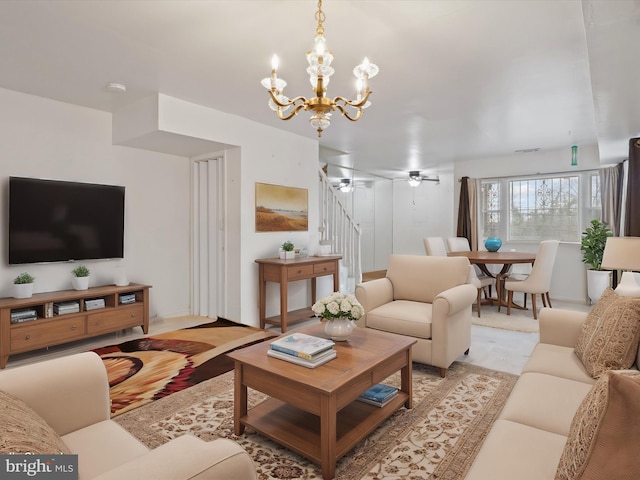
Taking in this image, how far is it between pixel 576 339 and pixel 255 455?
202cm

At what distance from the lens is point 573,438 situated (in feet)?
3.17

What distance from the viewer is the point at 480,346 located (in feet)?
12.2

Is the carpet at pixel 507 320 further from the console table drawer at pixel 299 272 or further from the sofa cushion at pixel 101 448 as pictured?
the sofa cushion at pixel 101 448

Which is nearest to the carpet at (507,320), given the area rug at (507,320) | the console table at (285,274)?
the area rug at (507,320)

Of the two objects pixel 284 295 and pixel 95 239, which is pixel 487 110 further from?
pixel 95 239

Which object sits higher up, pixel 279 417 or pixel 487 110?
pixel 487 110

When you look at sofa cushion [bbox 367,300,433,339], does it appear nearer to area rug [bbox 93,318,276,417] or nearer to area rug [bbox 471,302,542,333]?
area rug [bbox 93,318,276,417]

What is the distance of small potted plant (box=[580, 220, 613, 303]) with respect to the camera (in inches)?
211

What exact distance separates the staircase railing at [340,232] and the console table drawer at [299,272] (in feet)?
3.90

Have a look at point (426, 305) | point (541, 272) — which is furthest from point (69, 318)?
point (541, 272)

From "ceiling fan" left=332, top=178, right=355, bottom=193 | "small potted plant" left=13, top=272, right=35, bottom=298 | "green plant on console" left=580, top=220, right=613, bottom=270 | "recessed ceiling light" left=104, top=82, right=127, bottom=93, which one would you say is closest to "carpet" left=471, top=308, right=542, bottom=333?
"green plant on console" left=580, top=220, right=613, bottom=270

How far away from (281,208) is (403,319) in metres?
2.44

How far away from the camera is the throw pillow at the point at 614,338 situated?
1.75 meters

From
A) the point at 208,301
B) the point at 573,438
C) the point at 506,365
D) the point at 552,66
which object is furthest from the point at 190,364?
the point at 552,66
